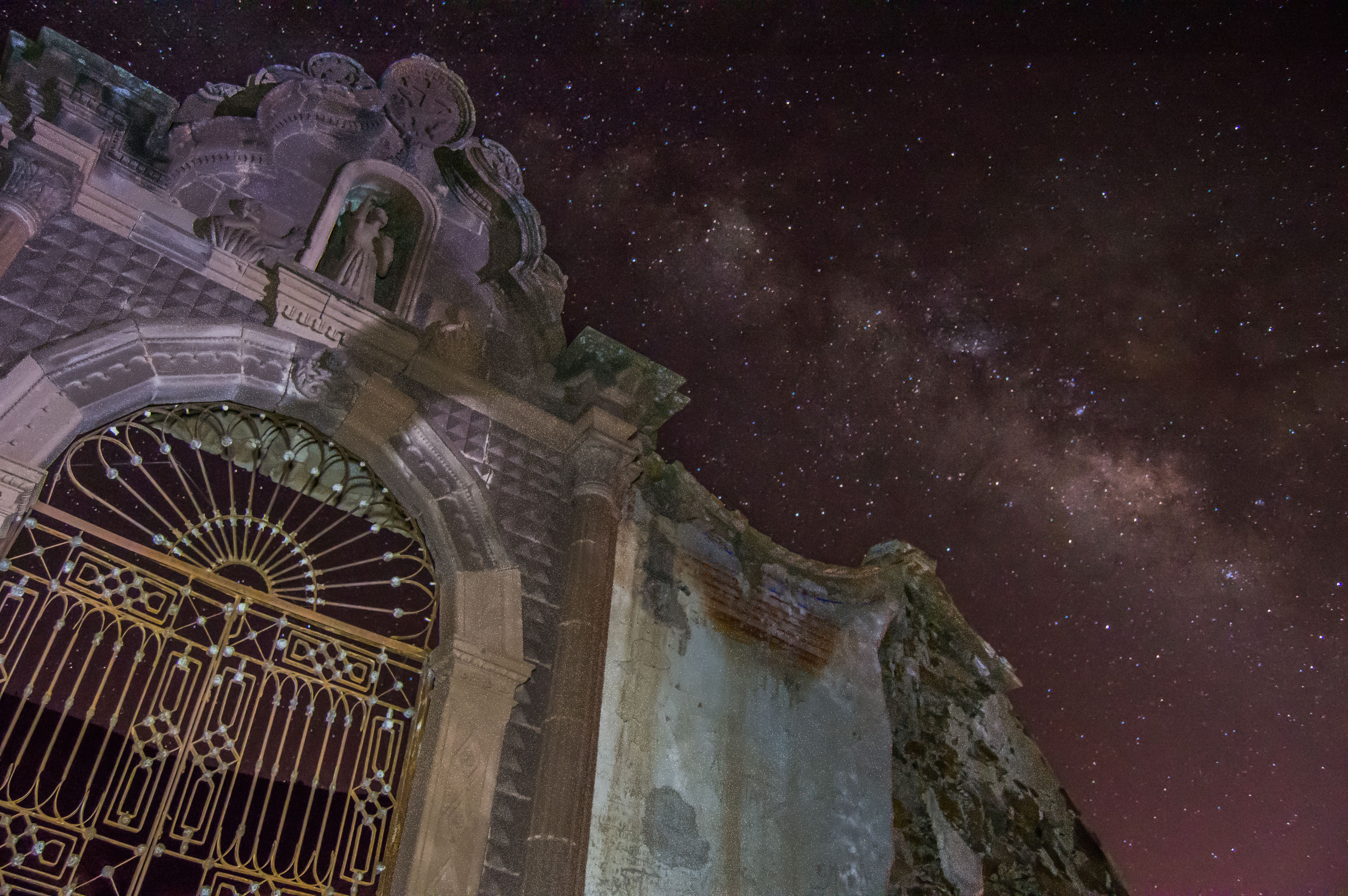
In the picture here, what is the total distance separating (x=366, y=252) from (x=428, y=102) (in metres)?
1.53

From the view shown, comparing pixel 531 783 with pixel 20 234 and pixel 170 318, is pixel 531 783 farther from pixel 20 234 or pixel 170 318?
pixel 20 234

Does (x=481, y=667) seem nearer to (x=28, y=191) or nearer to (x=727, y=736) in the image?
(x=727, y=736)

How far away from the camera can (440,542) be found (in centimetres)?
648

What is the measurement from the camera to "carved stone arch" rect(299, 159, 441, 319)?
23.7 ft

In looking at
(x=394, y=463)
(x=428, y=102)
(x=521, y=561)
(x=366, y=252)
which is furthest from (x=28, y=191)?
(x=521, y=561)

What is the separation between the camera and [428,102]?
26.2ft

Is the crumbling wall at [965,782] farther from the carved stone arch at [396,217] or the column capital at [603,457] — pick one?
the carved stone arch at [396,217]

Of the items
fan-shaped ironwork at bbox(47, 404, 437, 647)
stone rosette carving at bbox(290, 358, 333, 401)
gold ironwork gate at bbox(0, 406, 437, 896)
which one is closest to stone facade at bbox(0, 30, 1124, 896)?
stone rosette carving at bbox(290, 358, 333, 401)

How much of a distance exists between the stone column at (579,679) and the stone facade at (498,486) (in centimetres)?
2

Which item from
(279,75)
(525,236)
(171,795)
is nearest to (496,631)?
(171,795)

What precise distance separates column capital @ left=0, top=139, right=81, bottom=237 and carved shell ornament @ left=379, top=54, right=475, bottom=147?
259 centimetres

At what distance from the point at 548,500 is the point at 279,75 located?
406 centimetres

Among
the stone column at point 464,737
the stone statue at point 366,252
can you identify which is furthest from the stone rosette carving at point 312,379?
the stone column at point 464,737

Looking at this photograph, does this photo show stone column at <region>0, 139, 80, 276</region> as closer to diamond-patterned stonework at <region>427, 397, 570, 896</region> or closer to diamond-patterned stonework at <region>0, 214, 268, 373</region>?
diamond-patterned stonework at <region>0, 214, 268, 373</region>
